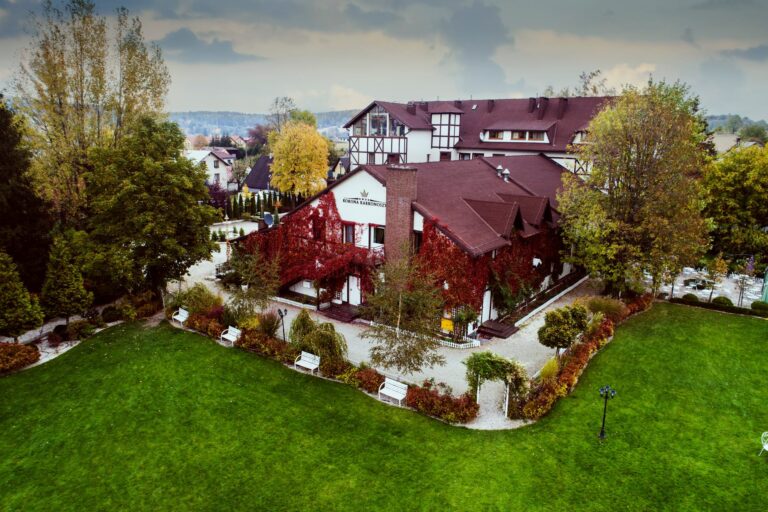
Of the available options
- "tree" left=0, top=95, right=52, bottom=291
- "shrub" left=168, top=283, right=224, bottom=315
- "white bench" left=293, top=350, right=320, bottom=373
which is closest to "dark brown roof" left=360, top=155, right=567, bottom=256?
"white bench" left=293, top=350, right=320, bottom=373

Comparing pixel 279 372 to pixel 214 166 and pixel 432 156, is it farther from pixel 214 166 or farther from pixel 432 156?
pixel 214 166

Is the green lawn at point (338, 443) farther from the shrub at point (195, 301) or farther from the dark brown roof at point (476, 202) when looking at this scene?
the dark brown roof at point (476, 202)

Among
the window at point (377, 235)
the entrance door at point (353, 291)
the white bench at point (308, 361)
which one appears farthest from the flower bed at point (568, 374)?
the entrance door at point (353, 291)

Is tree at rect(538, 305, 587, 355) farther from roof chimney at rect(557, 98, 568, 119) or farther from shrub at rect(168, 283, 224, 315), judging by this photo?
roof chimney at rect(557, 98, 568, 119)

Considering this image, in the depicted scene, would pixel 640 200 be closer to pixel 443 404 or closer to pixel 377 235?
pixel 377 235

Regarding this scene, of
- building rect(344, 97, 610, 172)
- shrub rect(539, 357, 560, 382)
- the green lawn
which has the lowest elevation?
the green lawn

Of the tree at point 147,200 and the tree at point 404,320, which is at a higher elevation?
the tree at point 147,200

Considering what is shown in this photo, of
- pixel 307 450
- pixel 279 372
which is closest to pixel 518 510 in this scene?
pixel 307 450
